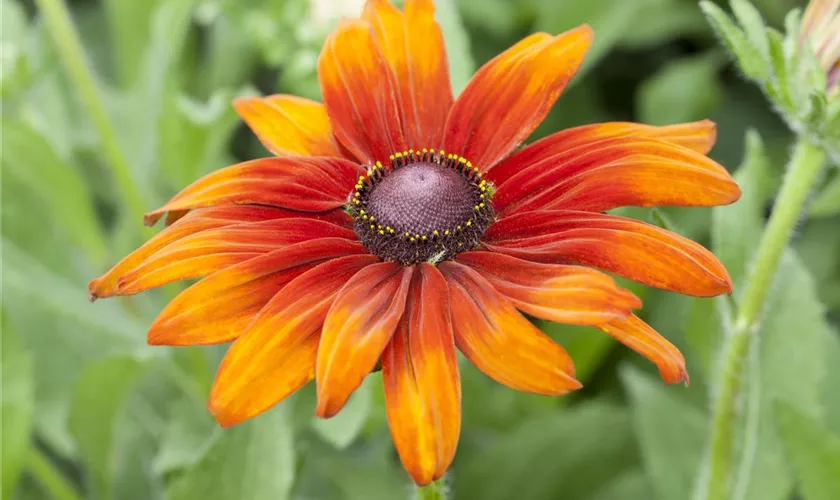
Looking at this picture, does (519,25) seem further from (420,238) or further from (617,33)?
(420,238)

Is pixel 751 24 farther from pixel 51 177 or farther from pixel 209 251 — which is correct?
pixel 51 177

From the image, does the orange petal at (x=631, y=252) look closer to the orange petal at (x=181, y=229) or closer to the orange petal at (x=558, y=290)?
the orange petal at (x=558, y=290)

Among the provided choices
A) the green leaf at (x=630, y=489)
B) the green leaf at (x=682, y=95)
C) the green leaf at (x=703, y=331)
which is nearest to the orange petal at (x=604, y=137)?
the green leaf at (x=703, y=331)

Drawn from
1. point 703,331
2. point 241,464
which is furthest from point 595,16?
point 241,464

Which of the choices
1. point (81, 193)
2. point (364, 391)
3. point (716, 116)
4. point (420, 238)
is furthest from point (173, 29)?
point (716, 116)

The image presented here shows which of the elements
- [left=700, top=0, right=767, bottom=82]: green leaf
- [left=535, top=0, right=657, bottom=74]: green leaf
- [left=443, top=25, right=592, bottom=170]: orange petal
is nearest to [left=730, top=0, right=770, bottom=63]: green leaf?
[left=700, top=0, right=767, bottom=82]: green leaf

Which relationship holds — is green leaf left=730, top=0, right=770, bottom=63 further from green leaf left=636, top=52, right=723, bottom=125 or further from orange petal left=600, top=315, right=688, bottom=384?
green leaf left=636, top=52, right=723, bottom=125
